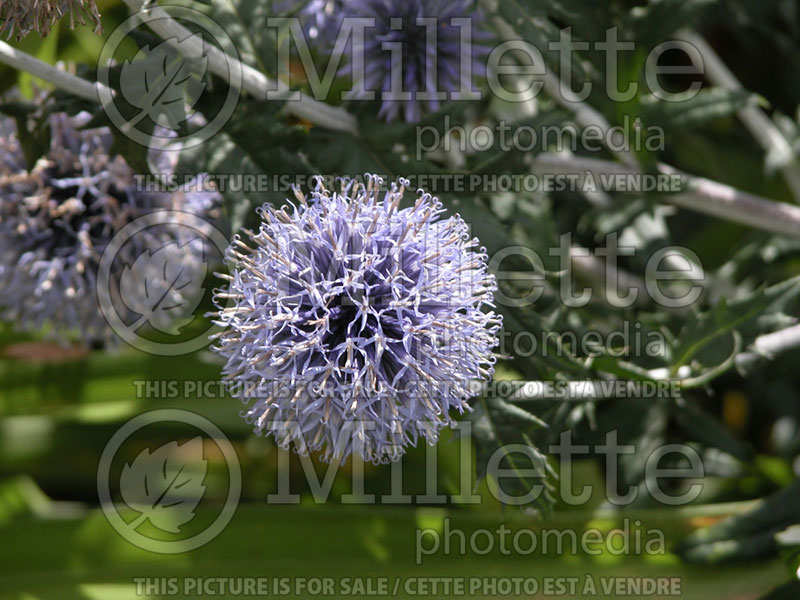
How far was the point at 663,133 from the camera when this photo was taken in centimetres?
151

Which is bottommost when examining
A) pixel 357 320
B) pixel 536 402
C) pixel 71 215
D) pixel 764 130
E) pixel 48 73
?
pixel 536 402

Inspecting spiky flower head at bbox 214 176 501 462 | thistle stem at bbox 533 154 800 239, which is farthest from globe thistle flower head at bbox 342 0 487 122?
spiky flower head at bbox 214 176 501 462

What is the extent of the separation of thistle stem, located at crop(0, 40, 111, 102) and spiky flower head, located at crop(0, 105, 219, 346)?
0.18 m

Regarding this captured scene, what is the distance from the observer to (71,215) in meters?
1.34

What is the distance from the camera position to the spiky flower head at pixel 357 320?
96 cm

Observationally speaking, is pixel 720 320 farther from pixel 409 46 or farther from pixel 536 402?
pixel 409 46

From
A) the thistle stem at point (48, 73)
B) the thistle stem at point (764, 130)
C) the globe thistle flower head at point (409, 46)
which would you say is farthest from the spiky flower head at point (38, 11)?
the thistle stem at point (764, 130)

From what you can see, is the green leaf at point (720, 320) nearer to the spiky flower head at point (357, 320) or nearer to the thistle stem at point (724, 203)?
the thistle stem at point (724, 203)

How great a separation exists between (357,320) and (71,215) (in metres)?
0.69

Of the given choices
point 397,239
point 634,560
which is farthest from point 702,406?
point 397,239

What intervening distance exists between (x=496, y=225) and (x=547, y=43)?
1.14 ft

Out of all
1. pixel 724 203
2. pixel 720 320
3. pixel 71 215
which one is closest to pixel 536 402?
pixel 720 320

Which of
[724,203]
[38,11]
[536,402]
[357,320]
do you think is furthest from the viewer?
[724,203]

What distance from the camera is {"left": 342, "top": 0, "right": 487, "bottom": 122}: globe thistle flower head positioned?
4.39 ft
